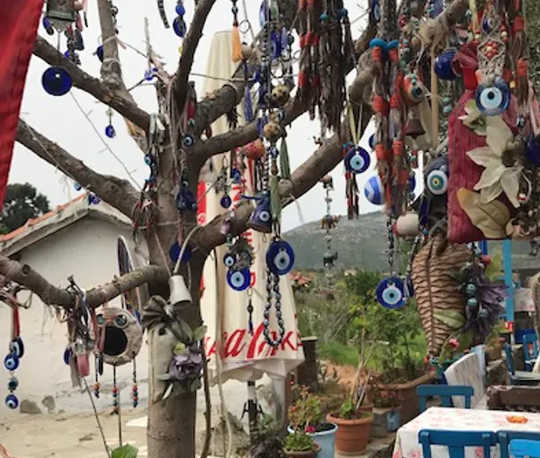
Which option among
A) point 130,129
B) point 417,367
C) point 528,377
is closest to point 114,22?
point 130,129

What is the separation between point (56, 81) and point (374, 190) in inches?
Answer: 38.9

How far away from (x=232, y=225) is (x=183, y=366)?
0.45 meters

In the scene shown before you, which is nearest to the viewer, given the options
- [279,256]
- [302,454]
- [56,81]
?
[279,256]

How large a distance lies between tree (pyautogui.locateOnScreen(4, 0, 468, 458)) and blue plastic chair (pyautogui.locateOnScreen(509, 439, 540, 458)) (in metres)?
0.96

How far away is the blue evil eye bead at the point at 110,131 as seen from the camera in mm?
2559

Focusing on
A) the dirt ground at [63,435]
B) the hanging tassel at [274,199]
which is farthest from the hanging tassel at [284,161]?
the dirt ground at [63,435]

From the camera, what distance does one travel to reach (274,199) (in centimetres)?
158

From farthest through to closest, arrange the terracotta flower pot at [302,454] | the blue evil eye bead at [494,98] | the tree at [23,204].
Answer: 1. the tree at [23,204]
2. the terracotta flower pot at [302,454]
3. the blue evil eye bead at [494,98]

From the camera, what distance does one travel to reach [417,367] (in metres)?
5.38

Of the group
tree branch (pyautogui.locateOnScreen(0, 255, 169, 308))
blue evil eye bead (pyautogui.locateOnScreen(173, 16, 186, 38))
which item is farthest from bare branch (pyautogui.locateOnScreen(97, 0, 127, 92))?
tree branch (pyautogui.locateOnScreen(0, 255, 169, 308))

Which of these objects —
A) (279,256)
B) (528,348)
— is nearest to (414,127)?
(279,256)

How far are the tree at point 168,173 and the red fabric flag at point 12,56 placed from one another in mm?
1222

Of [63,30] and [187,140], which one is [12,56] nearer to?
[63,30]

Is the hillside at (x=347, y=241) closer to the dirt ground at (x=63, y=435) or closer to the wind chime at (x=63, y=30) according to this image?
the wind chime at (x=63, y=30)
